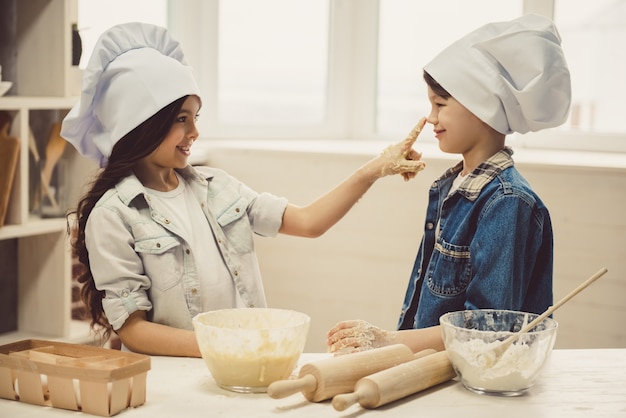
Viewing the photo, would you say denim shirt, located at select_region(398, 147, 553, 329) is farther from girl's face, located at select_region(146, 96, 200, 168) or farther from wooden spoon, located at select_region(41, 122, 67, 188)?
wooden spoon, located at select_region(41, 122, 67, 188)

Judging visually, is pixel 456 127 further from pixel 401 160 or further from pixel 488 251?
pixel 488 251

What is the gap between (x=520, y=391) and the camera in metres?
1.33

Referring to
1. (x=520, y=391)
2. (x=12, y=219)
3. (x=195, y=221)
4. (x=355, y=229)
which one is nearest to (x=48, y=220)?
(x=12, y=219)

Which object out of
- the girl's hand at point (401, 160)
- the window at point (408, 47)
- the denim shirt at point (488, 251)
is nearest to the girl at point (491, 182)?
the denim shirt at point (488, 251)

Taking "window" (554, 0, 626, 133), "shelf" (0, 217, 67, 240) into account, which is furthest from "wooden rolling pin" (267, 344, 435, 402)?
"window" (554, 0, 626, 133)

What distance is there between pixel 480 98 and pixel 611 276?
3.63 feet

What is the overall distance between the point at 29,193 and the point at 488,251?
154 cm

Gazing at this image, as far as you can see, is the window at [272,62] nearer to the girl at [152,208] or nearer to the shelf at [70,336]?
the shelf at [70,336]

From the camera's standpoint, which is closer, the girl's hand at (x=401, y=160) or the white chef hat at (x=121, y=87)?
the white chef hat at (x=121, y=87)

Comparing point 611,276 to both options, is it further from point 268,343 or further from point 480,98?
point 268,343

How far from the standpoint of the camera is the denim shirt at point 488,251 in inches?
63.0

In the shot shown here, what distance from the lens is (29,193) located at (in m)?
2.57

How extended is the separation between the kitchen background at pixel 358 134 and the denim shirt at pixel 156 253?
76 cm

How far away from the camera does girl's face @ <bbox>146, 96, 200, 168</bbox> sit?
183cm
